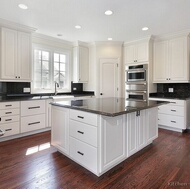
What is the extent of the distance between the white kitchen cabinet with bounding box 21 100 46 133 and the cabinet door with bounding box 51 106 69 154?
1058 mm

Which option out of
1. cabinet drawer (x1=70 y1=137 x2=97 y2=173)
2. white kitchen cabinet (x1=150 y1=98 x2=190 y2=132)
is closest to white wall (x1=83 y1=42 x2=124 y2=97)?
white kitchen cabinet (x1=150 y1=98 x2=190 y2=132)

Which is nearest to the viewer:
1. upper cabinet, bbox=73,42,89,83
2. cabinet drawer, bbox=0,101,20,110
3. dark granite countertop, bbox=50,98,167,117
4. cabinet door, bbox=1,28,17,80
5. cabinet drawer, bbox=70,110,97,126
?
dark granite countertop, bbox=50,98,167,117

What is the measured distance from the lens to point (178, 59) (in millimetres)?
3826

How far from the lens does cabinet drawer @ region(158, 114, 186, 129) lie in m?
3.52

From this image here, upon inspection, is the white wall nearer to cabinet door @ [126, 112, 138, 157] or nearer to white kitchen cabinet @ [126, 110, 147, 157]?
white kitchen cabinet @ [126, 110, 147, 157]

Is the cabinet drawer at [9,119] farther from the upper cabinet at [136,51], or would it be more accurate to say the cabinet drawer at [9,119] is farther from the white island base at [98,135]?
the upper cabinet at [136,51]

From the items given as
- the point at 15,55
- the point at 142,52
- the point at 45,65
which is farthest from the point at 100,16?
the point at 45,65

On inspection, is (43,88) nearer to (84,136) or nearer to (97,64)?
(97,64)

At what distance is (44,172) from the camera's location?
191 cm

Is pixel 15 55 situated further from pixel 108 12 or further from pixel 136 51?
pixel 136 51

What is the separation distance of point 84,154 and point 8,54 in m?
2.75

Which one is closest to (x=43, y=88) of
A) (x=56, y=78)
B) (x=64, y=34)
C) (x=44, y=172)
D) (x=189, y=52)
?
(x=56, y=78)

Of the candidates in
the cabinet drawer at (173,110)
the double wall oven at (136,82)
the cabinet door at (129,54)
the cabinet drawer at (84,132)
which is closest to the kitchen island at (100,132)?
the cabinet drawer at (84,132)

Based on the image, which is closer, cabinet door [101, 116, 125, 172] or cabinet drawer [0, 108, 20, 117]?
cabinet door [101, 116, 125, 172]
